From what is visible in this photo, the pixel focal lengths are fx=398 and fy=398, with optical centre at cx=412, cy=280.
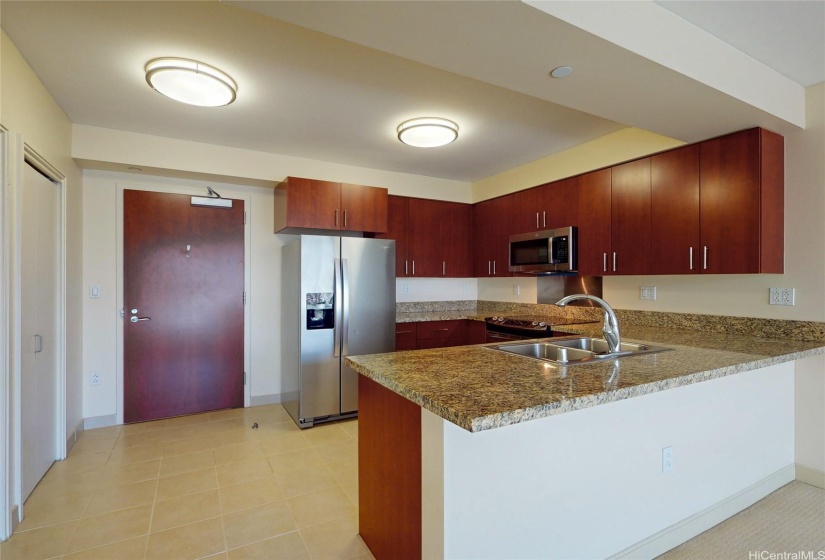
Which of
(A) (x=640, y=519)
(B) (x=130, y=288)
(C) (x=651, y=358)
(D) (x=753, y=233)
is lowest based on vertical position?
(A) (x=640, y=519)

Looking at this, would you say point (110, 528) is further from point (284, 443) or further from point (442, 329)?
point (442, 329)

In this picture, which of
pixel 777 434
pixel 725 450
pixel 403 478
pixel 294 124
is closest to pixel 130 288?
pixel 294 124

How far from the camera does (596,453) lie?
165cm

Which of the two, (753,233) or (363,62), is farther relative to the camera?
(753,233)

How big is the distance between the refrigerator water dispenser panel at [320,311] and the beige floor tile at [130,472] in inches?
57.1

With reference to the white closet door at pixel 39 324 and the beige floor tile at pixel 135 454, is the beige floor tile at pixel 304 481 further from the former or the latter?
the white closet door at pixel 39 324

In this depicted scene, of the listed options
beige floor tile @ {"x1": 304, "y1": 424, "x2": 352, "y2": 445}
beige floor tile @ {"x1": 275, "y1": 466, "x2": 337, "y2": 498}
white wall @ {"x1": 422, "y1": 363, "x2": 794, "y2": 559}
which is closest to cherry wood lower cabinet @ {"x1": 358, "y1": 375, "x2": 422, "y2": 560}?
white wall @ {"x1": 422, "y1": 363, "x2": 794, "y2": 559}

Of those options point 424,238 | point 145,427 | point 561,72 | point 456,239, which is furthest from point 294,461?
point 456,239

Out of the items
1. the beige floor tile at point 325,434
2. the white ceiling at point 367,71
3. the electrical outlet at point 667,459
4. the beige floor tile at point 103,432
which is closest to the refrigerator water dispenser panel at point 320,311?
the beige floor tile at point 325,434

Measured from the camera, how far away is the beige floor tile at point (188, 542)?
1864 mm

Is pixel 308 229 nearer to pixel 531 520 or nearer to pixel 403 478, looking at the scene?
pixel 403 478

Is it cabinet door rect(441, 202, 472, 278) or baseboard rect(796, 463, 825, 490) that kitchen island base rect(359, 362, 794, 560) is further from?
cabinet door rect(441, 202, 472, 278)

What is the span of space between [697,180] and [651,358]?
60.0 inches

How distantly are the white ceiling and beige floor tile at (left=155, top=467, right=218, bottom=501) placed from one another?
2.48 m
